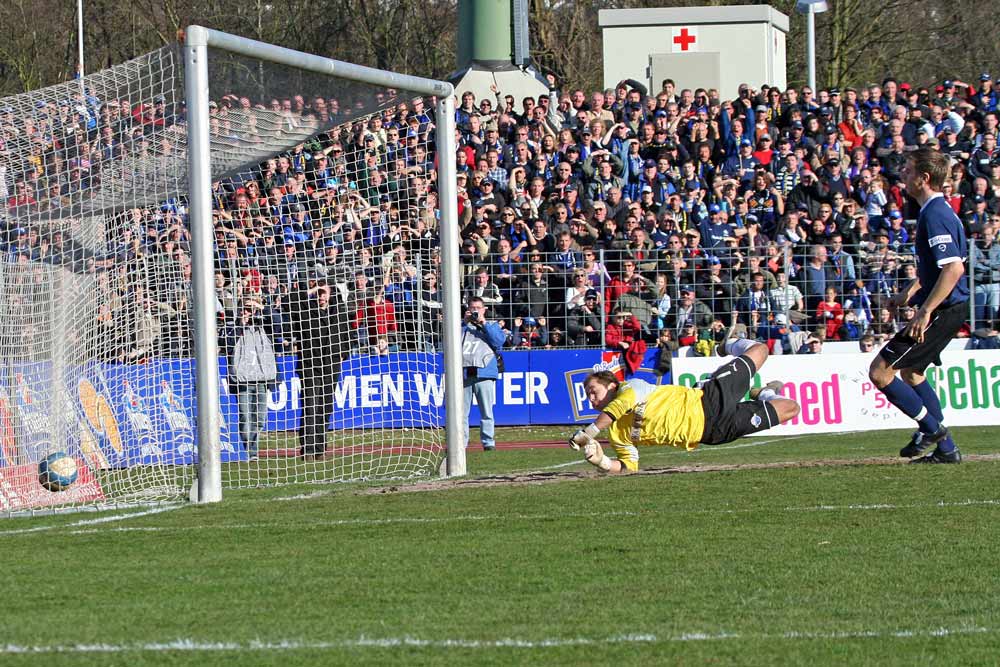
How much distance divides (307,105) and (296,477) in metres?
3.28

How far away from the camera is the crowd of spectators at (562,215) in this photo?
12.2 metres

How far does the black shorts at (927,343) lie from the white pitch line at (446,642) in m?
5.36

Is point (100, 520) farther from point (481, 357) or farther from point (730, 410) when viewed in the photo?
point (481, 357)

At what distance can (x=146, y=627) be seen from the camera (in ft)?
19.9

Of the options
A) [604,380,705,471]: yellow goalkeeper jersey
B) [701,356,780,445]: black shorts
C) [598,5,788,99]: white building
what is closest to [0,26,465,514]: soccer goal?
[604,380,705,471]: yellow goalkeeper jersey

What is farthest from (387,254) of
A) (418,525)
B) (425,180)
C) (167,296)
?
(418,525)

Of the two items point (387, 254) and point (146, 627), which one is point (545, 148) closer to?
point (387, 254)

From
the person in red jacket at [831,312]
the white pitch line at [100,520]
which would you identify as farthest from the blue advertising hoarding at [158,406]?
the person in red jacket at [831,312]

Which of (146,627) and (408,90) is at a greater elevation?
(408,90)

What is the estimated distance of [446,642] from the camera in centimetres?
574

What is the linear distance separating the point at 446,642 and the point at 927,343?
6.33m

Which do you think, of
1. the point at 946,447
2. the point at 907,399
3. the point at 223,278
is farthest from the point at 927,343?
the point at 223,278

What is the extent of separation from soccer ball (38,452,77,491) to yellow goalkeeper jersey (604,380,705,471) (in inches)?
163

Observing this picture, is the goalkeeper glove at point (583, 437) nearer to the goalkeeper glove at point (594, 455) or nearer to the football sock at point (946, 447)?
the goalkeeper glove at point (594, 455)
